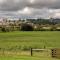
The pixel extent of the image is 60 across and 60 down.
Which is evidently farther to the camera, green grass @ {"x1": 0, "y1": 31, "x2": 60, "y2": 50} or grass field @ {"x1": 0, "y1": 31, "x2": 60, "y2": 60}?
green grass @ {"x1": 0, "y1": 31, "x2": 60, "y2": 50}

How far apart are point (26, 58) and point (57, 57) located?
1.75m

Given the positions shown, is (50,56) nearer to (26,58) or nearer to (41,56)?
(41,56)

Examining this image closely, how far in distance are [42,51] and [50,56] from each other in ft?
2.05

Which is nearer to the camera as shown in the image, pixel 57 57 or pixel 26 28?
pixel 57 57

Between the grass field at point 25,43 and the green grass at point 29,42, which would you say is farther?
the green grass at point 29,42

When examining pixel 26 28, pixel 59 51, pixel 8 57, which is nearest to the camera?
pixel 59 51

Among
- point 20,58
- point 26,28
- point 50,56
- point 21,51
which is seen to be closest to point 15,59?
point 20,58

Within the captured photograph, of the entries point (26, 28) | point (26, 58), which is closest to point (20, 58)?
point (26, 58)

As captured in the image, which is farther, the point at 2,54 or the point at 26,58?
the point at 2,54

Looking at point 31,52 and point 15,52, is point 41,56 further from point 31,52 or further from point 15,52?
point 15,52

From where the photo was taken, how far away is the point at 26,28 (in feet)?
134

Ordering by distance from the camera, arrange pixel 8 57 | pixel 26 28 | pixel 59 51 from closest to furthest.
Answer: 1. pixel 59 51
2. pixel 8 57
3. pixel 26 28

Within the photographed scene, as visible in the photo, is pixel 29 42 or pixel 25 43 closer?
pixel 25 43

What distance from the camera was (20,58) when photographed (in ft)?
39.8
